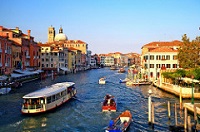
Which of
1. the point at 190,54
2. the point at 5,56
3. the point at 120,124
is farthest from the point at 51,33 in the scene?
the point at 120,124

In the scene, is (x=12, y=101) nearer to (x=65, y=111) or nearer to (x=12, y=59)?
(x=65, y=111)

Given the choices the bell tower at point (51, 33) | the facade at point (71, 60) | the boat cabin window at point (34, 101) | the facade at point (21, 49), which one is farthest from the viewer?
the bell tower at point (51, 33)

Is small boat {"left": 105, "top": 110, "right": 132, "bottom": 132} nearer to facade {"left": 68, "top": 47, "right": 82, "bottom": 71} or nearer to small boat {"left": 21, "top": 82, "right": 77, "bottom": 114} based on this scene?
small boat {"left": 21, "top": 82, "right": 77, "bottom": 114}

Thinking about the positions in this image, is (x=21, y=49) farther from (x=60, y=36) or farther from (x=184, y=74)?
(x=60, y=36)

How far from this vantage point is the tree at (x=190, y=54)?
30306mm

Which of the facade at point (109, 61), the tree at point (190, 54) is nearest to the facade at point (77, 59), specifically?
the tree at point (190, 54)

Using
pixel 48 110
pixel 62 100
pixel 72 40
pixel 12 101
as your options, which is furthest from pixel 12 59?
pixel 72 40

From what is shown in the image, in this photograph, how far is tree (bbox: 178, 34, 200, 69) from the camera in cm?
3031

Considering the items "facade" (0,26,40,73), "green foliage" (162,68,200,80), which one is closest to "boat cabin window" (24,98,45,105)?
"green foliage" (162,68,200,80)

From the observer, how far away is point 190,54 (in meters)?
30.3

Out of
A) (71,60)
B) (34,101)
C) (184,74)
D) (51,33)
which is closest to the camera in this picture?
(34,101)

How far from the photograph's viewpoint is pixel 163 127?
1476cm

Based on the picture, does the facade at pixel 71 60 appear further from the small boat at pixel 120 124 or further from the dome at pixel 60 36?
the small boat at pixel 120 124

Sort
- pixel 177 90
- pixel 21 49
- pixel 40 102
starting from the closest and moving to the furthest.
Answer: pixel 40 102
pixel 177 90
pixel 21 49
